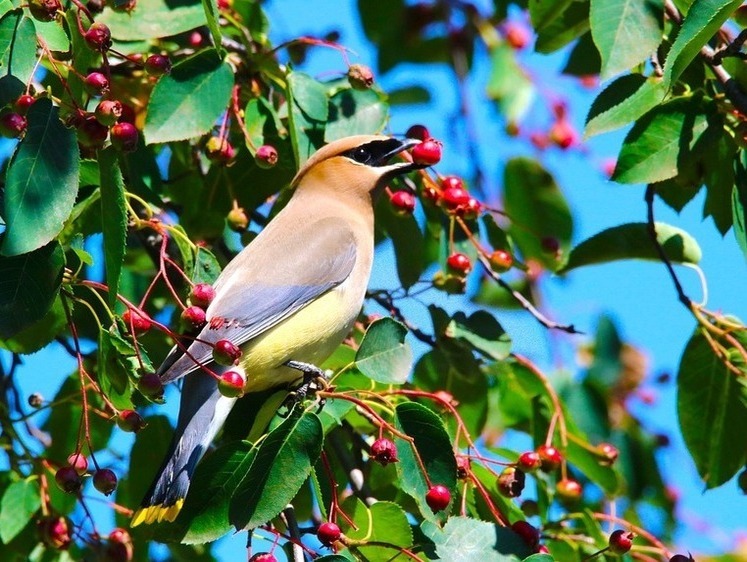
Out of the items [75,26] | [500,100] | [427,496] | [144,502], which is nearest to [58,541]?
[144,502]

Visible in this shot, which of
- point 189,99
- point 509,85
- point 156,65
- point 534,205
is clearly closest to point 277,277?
point 189,99

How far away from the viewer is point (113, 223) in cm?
263

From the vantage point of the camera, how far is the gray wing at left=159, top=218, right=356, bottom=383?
3391mm

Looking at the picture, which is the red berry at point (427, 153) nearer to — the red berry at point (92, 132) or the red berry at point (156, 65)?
the red berry at point (156, 65)

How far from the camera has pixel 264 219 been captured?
157 inches

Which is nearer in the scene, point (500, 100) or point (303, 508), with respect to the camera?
point (303, 508)

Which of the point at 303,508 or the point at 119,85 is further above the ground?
the point at 119,85

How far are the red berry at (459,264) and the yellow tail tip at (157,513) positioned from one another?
1.10 m

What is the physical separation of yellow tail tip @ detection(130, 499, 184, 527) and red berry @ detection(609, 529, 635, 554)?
3.30 ft

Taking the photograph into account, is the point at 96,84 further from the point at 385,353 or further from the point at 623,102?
the point at 623,102

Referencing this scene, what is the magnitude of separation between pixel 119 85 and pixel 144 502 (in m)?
1.29

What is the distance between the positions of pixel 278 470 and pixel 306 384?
55 cm

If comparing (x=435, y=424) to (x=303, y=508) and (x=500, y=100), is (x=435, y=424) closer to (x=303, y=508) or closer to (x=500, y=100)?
(x=303, y=508)

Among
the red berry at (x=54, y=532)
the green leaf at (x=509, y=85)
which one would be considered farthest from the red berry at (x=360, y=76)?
the green leaf at (x=509, y=85)
